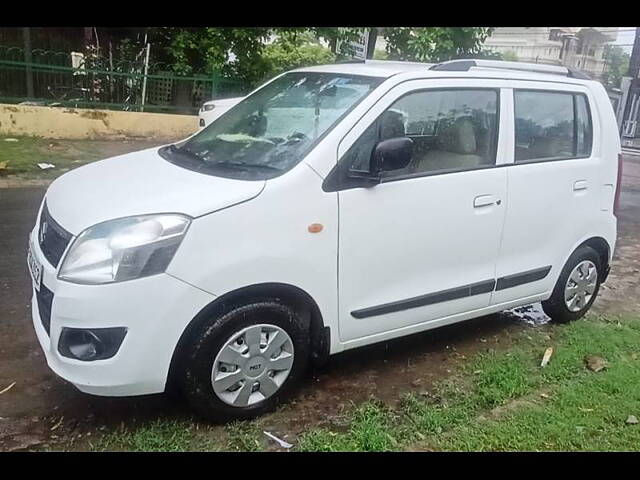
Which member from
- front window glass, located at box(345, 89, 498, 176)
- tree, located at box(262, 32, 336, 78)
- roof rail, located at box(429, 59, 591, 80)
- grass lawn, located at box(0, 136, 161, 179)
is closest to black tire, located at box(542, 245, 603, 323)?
front window glass, located at box(345, 89, 498, 176)

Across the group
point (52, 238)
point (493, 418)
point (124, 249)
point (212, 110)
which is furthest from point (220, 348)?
point (212, 110)

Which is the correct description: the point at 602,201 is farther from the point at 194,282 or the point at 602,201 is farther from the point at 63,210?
the point at 63,210

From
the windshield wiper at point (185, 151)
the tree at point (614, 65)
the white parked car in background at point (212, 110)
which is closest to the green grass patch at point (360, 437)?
the windshield wiper at point (185, 151)

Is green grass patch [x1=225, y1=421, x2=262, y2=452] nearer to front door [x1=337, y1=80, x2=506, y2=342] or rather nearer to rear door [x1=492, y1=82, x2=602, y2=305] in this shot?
front door [x1=337, y1=80, x2=506, y2=342]

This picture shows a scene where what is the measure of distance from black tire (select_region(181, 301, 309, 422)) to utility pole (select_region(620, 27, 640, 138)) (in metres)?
25.7

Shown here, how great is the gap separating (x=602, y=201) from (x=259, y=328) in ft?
9.70

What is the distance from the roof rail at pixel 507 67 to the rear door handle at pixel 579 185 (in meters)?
0.84

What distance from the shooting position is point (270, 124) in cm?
354

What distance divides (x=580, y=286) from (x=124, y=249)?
3.47 m

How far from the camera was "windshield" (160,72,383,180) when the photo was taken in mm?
3184

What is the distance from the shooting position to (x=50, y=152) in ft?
31.2

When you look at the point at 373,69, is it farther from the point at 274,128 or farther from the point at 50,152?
the point at 50,152

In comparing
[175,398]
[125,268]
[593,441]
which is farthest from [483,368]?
[125,268]

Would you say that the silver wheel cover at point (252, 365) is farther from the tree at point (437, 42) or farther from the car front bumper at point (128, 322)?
the tree at point (437, 42)
